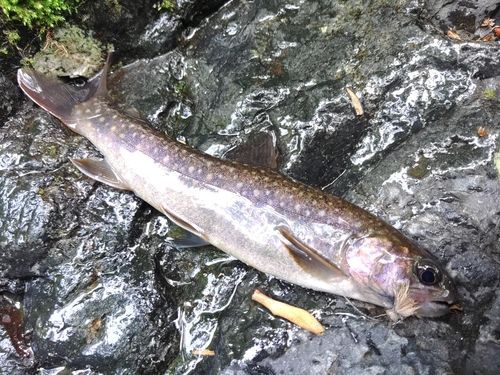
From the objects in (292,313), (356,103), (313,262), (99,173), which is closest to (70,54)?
(99,173)

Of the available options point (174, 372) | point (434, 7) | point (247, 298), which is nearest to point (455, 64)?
point (434, 7)

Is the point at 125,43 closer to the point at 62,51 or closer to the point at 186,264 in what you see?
the point at 62,51

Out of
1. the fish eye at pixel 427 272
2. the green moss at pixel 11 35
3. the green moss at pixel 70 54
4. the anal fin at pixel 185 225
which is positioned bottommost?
the fish eye at pixel 427 272

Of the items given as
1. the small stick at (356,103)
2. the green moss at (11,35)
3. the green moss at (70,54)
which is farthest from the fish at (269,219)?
the small stick at (356,103)

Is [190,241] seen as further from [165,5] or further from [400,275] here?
[165,5]

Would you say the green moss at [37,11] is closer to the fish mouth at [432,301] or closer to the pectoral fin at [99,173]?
the pectoral fin at [99,173]

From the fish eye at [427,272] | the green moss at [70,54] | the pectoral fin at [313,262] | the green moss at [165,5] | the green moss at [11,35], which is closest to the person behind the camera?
the fish eye at [427,272]
